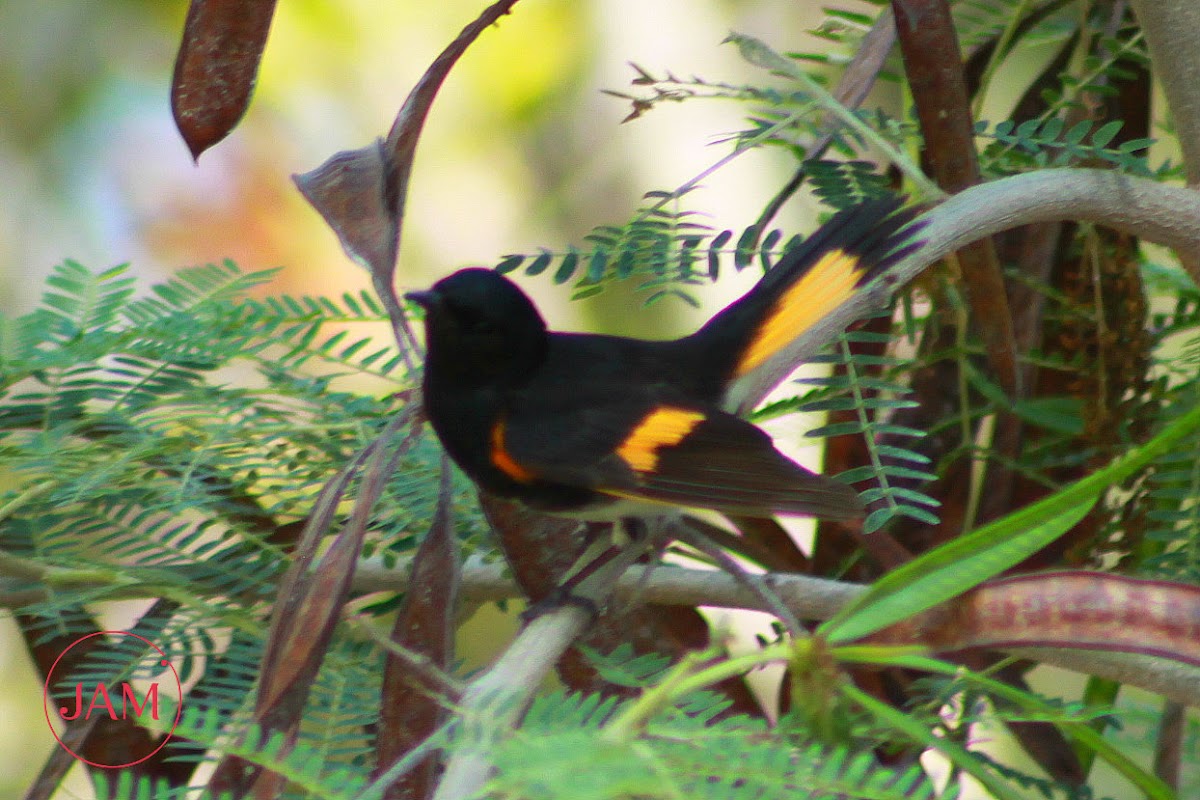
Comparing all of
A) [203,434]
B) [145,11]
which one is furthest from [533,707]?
[145,11]

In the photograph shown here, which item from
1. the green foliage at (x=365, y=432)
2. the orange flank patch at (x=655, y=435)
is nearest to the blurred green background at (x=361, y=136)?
the green foliage at (x=365, y=432)

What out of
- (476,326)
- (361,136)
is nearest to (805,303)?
(476,326)

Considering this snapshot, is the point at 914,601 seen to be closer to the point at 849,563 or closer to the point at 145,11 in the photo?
the point at 849,563

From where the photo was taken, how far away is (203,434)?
2.69 ft

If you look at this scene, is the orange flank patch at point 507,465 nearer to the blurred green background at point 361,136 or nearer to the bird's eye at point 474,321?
the bird's eye at point 474,321

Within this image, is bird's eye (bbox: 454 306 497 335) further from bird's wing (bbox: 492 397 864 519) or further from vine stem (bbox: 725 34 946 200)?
vine stem (bbox: 725 34 946 200)

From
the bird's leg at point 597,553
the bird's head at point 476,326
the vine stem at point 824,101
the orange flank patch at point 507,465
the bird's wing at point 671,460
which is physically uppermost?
the vine stem at point 824,101

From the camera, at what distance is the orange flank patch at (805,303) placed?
2.79ft

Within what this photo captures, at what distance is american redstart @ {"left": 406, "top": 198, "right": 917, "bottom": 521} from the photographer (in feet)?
2.54

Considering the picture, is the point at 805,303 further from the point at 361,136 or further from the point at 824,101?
the point at 361,136

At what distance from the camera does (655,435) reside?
838 mm

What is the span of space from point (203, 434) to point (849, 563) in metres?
0.54

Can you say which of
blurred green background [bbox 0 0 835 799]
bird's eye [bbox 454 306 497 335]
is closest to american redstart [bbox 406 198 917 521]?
bird's eye [bbox 454 306 497 335]

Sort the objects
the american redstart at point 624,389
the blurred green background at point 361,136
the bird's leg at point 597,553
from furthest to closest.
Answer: the blurred green background at point 361,136 → the american redstart at point 624,389 → the bird's leg at point 597,553
